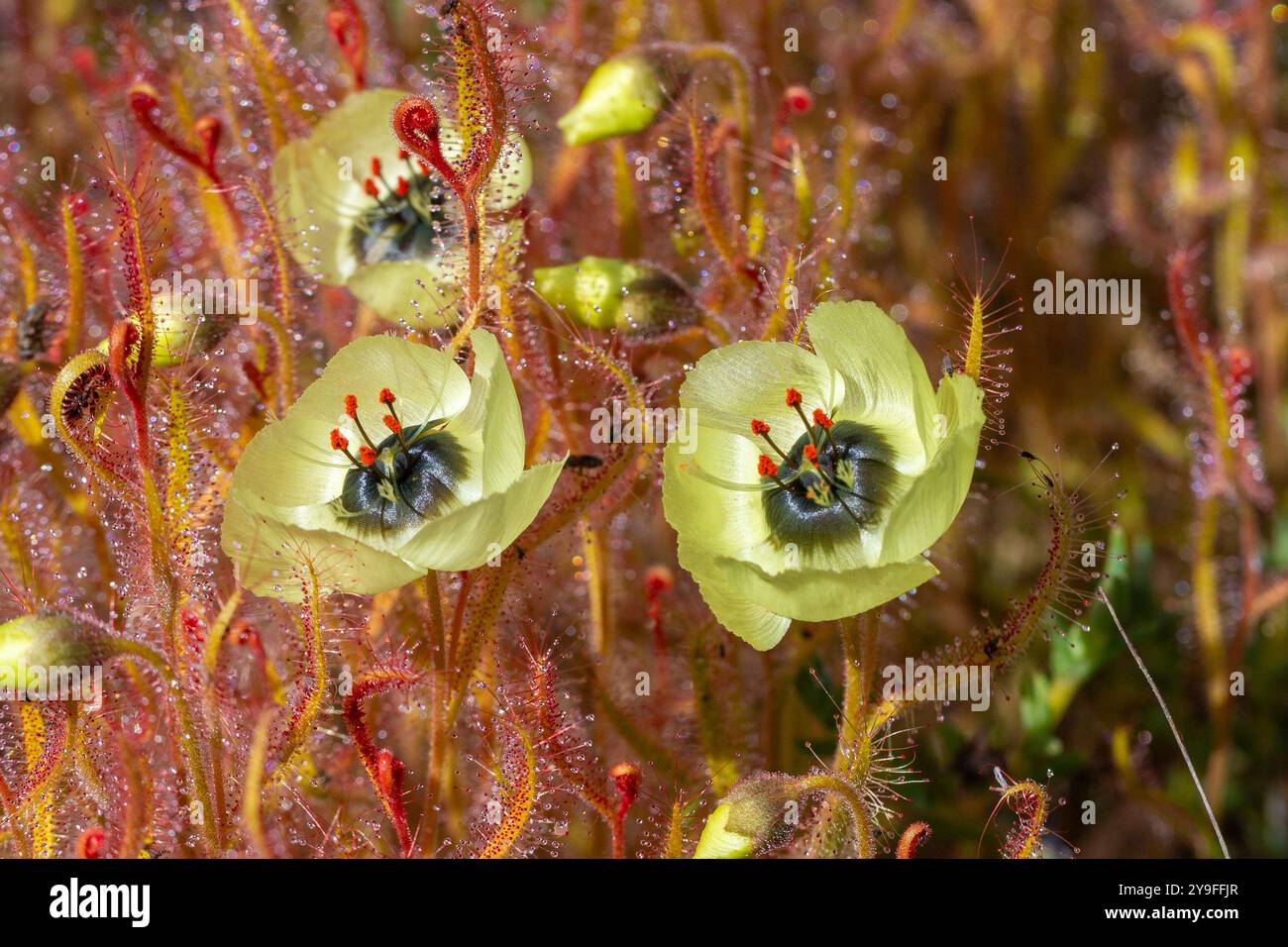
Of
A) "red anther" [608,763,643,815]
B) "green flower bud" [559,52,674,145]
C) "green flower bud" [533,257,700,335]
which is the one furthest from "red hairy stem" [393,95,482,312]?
"red anther" [608,763,643,815]

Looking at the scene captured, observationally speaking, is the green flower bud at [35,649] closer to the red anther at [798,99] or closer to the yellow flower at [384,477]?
the yellow flower at [384,477]

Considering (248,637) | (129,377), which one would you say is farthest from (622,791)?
(129,377)

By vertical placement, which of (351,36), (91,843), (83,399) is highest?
(351,36)

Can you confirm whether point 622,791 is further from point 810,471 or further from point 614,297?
point 614,297

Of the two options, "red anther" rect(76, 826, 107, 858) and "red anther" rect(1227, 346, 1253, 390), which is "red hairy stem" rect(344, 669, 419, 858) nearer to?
"red anther" rect(76, 826, 107, 858)

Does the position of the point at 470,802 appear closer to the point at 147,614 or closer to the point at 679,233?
the point at 147,614

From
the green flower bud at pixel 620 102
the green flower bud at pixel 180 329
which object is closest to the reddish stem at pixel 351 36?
the green flower bud at pixel 620 102

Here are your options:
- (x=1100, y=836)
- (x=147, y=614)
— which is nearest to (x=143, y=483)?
(x=147, y=614)
